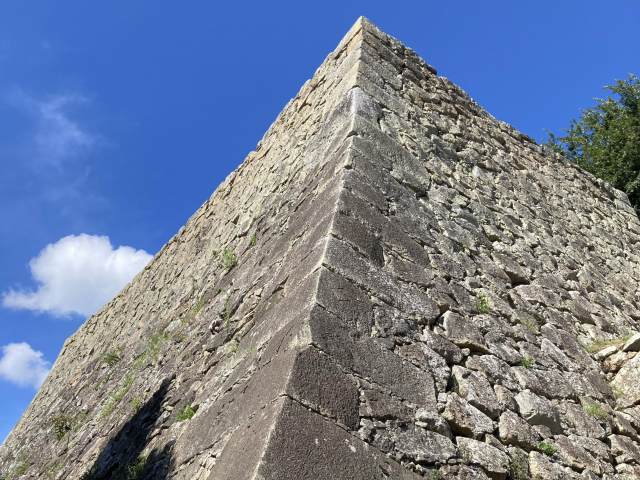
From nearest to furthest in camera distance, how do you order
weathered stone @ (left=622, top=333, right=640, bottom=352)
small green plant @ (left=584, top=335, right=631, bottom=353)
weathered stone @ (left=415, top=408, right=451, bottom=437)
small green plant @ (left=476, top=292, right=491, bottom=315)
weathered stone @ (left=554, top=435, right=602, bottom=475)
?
1. weathered stone @ (left=415, top=408, right=451, bottom=437)
2. weathered stone @ (left=554, top=435, right=602, bottom=475)
3. small green plant @ (left=476, top=292, right=491, bottom=315)
4. weathered stone @ (left=622, top=333, right=640, bottom=352)
5. small green plant @ (left=584, top=335, right=631, bottom=353)

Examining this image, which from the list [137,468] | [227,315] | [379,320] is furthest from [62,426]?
[379,320]

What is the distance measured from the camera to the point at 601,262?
5879 millimetres

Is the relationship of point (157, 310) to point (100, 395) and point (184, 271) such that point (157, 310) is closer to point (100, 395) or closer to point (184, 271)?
point (184, 271)

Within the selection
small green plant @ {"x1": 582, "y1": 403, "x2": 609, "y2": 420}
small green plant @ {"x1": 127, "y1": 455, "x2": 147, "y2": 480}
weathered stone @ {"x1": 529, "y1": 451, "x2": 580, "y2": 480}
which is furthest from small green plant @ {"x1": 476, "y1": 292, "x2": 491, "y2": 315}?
small green plant @ {"x1": 127, "y1": 455, "x2": 147, "y2": 480}

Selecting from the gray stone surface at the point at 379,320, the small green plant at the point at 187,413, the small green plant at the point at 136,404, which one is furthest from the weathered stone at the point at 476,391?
the small green plant at the point at 136,404

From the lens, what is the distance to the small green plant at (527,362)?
137 inches

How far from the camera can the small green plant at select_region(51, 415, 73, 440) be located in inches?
229

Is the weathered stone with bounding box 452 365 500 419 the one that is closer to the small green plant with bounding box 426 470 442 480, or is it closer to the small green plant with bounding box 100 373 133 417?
the small green plant with bounding box 426 470 442 480

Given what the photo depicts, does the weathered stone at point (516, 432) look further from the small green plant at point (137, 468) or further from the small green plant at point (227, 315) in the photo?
the small green plant at point (137, 468)

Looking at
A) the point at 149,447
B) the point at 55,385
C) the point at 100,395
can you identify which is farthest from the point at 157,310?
the point at 55,385

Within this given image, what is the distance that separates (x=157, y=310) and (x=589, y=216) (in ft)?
17.2

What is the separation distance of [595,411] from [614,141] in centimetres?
1079

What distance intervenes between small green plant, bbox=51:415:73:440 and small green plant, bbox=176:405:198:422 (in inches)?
121

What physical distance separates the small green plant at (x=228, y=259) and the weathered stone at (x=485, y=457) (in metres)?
2.66
